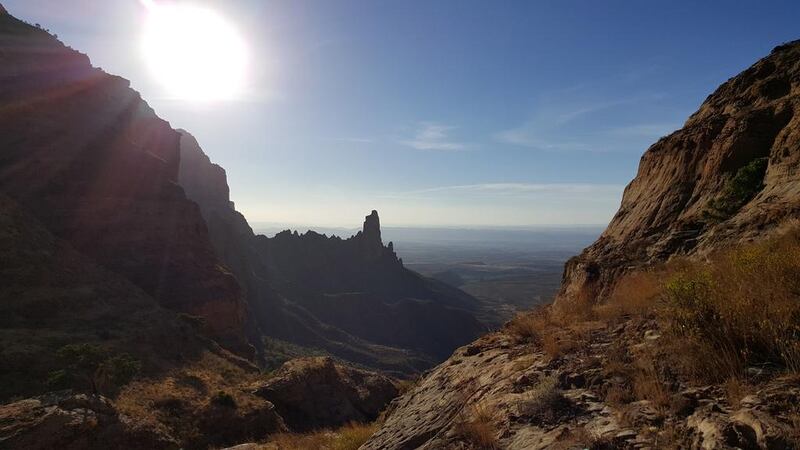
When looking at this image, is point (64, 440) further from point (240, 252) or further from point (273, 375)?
point (240, 252)

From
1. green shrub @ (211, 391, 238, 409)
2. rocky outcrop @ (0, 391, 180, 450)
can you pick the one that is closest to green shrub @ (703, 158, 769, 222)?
rocky outcrop @ (0, 391, 180, 450)

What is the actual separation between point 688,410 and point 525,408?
202 centimetres

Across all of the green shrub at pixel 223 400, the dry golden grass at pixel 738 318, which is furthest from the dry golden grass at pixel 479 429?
the green shrub at pixel 223 400

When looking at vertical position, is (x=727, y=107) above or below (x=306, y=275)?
above

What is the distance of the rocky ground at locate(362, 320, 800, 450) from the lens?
3.99m

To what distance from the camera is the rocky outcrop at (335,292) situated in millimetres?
100875

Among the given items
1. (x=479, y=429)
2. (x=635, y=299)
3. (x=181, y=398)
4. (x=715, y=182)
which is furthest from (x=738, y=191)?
(x=181, y=398)

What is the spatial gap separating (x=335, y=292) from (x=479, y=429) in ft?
467

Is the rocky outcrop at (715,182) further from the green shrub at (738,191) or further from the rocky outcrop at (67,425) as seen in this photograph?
the rocky outcrop at (67,425)

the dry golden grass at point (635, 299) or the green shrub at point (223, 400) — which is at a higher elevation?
the dry golden grass at point (635, 299)

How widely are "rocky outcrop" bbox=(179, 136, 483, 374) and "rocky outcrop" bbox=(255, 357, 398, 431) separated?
5153 centimetres

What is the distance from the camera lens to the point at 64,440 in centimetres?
1332

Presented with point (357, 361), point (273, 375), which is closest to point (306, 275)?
point (357, 361)

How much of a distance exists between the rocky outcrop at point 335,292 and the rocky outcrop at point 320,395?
51.5 m
